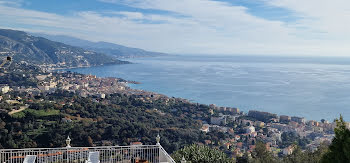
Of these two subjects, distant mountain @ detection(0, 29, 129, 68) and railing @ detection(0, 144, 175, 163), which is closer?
railing @ detection(0, 144, 175, 163)

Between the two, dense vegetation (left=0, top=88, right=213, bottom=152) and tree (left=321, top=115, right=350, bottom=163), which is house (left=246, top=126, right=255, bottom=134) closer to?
dense vegetation (left=0, top=88, right=213, bottom=152)

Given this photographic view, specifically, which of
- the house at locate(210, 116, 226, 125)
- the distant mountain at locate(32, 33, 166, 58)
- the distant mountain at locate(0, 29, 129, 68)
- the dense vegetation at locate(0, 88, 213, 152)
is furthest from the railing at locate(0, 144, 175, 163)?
the distant mountain at locate(32, 33, 166, 58)

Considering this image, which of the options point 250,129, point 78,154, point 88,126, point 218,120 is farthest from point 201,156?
point 218,120

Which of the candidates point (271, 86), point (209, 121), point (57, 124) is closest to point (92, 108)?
point (57, 124)

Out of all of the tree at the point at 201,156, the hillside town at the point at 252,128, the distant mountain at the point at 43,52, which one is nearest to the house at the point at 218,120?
the hillside town at the point at 252,128

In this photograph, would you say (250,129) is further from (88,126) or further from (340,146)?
(340,146)

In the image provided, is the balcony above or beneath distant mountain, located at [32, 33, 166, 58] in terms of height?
beneath
